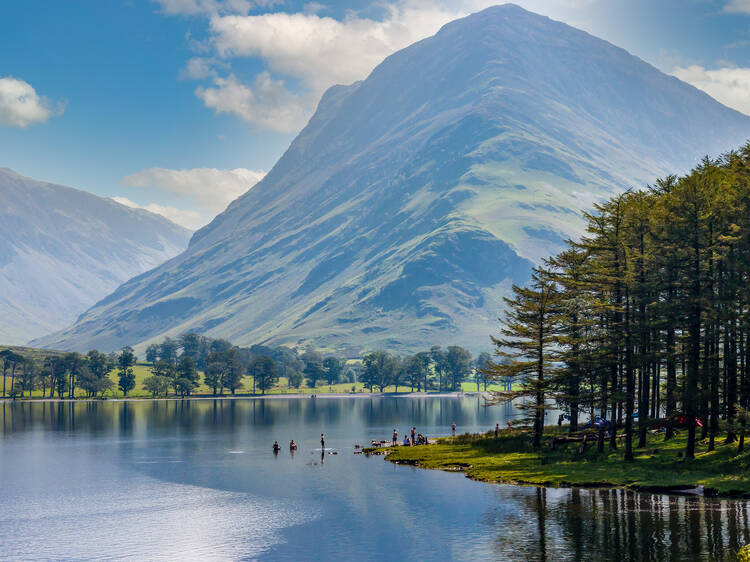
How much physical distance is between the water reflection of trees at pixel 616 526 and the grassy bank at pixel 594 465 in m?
3.04

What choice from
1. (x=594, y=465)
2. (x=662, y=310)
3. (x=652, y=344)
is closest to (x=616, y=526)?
(x=594, y=465)

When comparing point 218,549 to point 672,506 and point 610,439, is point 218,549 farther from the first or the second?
point 610,439

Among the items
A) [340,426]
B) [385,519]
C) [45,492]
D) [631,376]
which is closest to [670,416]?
[631,376]

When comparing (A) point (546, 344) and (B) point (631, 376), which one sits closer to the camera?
(B) point (631, 376)

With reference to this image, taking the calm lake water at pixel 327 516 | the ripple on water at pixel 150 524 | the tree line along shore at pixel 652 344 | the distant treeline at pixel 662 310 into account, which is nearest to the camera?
the calm lake water at pixel 327 516

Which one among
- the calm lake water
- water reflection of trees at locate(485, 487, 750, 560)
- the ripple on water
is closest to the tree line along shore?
water reflection of trees at locate(485, 487, 750, 560)

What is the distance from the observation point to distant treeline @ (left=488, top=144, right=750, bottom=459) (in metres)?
85.1

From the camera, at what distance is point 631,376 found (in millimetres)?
93062

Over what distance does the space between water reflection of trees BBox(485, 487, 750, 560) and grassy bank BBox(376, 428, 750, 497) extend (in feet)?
9.96

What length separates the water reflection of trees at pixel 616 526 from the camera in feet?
195

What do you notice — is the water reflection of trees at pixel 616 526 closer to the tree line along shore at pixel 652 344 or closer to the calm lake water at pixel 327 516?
the calm lake water at pixel 327 516

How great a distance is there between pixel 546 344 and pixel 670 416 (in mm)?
21233

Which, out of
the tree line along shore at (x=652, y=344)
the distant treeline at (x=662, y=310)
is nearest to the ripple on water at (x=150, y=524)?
the tree line along shore at (x=652, y=344)

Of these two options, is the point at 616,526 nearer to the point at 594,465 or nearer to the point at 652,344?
the point at 594,465
